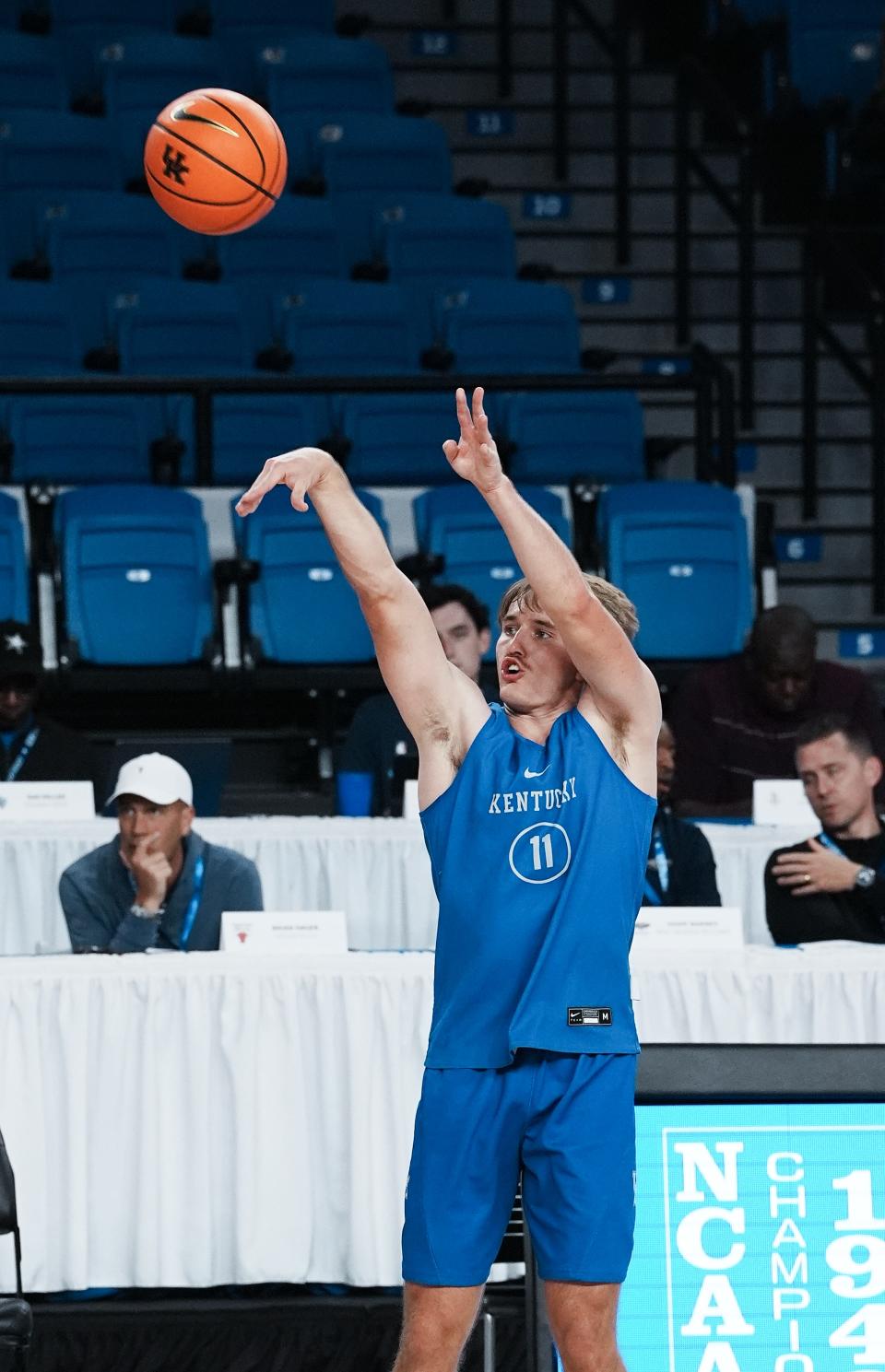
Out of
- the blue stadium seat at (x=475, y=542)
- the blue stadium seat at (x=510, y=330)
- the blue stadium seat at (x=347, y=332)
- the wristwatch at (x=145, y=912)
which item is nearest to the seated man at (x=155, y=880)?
the wristwatch at (x=145, y=912)

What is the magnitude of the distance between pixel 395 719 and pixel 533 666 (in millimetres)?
4055

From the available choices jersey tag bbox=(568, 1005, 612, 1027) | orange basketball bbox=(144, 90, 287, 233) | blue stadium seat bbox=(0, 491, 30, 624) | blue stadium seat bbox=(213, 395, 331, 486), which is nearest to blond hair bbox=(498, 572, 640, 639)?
jersey tag bbox=(568, 1005, 612, 1027)

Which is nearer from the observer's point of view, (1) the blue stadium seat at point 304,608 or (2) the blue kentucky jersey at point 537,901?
(2) the blue kentucky jersey at point 537,901

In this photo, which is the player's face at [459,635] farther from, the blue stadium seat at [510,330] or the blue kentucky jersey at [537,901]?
the blue stadium seat at [510,330]

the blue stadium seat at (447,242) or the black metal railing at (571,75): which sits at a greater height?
the black metal railing at (571,75)

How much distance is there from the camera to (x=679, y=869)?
6.29m

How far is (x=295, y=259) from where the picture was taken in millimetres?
11703

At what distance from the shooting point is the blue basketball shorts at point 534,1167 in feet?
10.7

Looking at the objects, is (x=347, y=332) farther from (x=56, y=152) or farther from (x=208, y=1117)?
(x=208, y=1117)

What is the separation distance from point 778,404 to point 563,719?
9.19 meters

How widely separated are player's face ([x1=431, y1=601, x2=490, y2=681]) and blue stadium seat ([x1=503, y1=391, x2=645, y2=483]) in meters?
2.93

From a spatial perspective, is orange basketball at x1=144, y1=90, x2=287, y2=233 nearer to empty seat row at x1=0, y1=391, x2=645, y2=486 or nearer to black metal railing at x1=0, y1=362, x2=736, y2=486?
black metal railing at x1=0, y1=362, x2=736, y2=486

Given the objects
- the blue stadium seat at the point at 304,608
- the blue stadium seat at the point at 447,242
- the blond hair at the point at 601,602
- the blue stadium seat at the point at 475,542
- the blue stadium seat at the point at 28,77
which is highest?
the blue stadium seat at the point at 28,77

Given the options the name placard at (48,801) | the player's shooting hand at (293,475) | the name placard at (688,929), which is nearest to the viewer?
the player's shooting hand at (293,475)
